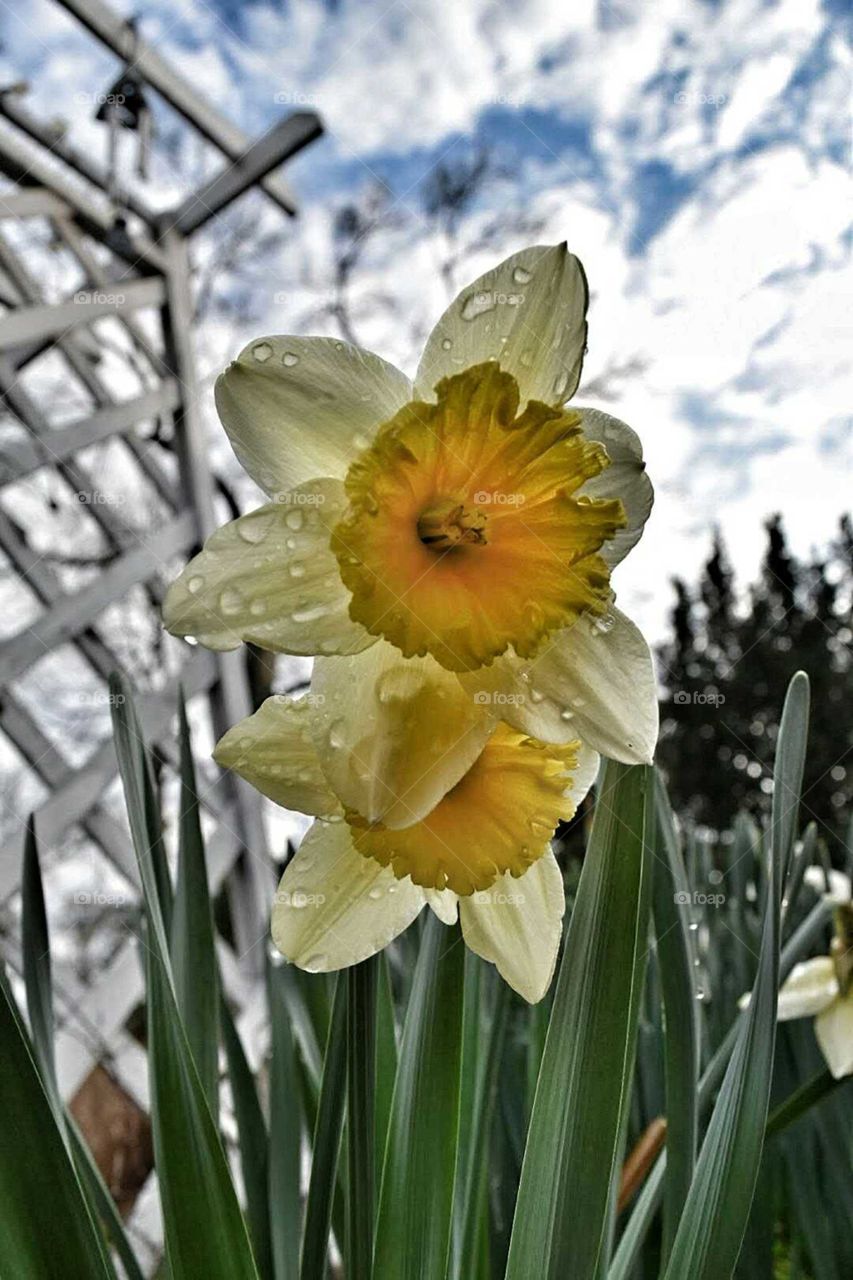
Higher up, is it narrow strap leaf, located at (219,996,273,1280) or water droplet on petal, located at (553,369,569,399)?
water droplet on petal, located at (553,369,569,399)

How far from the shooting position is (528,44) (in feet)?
9.82

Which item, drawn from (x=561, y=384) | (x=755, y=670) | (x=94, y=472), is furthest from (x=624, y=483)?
(x=755, y=670)

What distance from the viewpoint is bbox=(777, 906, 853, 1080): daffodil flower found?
0.49 meters

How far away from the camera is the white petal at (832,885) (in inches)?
21.1

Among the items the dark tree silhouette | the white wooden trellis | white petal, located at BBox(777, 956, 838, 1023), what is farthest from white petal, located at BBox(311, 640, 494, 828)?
the dark tree silhouette

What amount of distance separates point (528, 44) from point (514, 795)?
3.39m

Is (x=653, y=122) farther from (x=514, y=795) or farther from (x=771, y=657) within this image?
(x=514, y=795)

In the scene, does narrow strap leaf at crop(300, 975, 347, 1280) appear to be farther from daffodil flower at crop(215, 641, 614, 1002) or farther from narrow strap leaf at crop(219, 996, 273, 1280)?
narrow strap leaf at crop(219, 996, 273, 1280)

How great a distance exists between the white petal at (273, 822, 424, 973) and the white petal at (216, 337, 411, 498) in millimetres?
108

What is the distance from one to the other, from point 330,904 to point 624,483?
16cm

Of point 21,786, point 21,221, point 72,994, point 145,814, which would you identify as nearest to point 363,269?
point 21,221

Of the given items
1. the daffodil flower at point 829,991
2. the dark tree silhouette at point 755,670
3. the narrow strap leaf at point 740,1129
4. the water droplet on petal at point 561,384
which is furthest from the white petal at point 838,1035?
the dark tree silhouette at point 755,670

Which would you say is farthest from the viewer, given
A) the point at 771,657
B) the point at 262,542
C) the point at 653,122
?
the point at 771,657

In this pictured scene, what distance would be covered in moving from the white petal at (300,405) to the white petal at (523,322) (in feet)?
0.06
